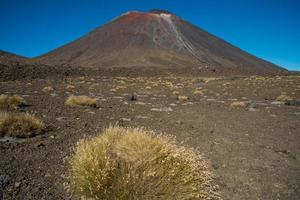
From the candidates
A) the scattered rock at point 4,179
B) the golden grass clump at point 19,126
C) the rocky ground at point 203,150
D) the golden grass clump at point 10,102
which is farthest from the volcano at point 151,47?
the scattered rock at point 4,179

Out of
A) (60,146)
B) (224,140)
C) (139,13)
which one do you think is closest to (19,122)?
(60,146)

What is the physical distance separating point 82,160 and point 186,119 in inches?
238

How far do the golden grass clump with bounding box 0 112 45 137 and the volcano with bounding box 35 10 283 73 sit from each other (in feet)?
263

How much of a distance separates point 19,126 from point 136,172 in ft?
10.8

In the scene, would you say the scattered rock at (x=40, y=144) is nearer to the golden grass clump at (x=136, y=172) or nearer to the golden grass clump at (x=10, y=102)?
the golden grass clump at (x=136, y=172)

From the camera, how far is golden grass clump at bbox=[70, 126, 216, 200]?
2.74 meters

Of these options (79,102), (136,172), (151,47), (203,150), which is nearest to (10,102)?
(79,102)

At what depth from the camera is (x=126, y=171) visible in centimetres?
293

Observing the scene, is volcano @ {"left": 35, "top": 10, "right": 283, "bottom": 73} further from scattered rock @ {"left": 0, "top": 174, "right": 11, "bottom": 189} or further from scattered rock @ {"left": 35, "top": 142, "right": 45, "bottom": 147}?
scattered rock @ {"left": 0, "top": 174, "right": 11, "bottom": 189}

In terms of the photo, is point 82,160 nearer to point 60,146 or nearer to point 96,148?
point 96,148

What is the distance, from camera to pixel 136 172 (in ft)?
9.63

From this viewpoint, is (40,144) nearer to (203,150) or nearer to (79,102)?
(203,150)

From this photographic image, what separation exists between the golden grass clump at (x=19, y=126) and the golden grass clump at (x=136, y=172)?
257cm

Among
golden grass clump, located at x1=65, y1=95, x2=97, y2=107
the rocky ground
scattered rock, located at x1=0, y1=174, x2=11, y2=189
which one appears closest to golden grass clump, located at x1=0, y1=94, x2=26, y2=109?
the rocky ground
